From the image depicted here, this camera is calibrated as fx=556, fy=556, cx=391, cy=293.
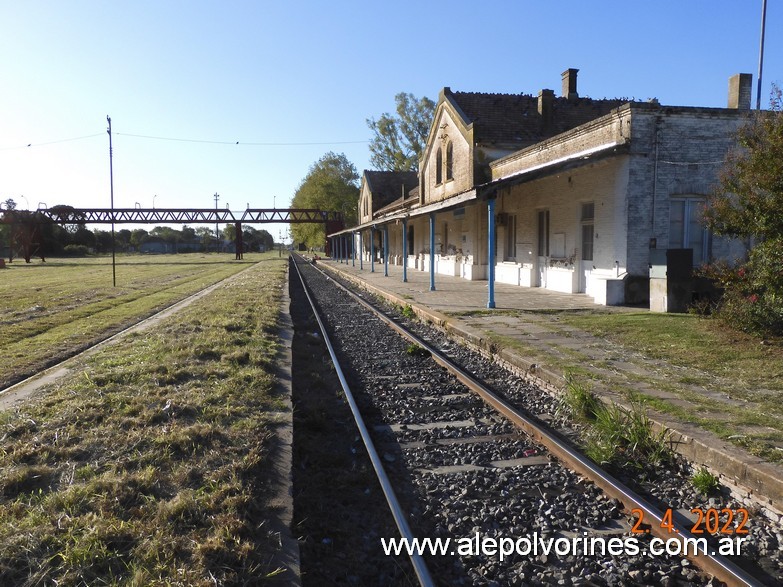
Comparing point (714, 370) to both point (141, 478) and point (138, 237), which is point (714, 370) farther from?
point (138, 237)

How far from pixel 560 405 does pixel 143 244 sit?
127853mm

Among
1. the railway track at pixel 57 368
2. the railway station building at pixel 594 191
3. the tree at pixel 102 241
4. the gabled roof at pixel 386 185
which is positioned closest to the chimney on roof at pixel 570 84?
the railway station building at pixel 594 191

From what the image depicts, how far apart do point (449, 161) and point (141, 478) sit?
2237 cm


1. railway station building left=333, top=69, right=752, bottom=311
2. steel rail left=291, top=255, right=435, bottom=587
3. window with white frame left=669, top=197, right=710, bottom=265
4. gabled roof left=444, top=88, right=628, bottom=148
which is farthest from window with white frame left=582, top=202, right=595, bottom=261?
steel rail left=291, top=255, right=435, bottom=587

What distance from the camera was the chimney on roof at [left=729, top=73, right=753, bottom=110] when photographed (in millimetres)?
16312

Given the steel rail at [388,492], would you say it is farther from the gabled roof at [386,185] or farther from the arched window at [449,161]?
the gabled roof at [386,185]

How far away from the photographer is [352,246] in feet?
214

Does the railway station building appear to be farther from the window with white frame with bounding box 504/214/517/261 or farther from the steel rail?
the steel rail

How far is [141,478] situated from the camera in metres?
3.62

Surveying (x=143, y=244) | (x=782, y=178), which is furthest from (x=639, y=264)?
(x=143, y=244)

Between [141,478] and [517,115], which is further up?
[517,115]

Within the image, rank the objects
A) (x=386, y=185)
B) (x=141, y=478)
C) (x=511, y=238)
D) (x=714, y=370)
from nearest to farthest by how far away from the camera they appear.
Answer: (x=141, y=478)
(x=714, y=370)
(x=511, y=238)
(x=386, y=185)

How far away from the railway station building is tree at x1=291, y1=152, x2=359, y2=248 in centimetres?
5319

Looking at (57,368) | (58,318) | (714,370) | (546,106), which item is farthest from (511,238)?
(57,368)
